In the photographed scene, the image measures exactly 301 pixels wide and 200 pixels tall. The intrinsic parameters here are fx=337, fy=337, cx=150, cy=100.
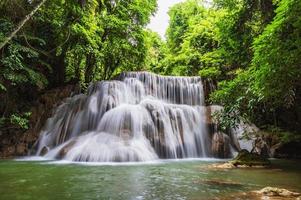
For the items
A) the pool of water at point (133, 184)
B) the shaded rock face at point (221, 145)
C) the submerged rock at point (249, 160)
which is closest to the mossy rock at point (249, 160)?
the submerged rock at point (249, 160)

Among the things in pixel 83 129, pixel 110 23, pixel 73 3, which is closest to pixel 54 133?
pixel 83 129

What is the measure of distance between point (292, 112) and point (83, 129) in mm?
9799

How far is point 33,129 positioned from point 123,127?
508cm

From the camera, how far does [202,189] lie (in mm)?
6352

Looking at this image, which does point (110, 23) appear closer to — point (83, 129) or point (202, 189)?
point (83, 129)

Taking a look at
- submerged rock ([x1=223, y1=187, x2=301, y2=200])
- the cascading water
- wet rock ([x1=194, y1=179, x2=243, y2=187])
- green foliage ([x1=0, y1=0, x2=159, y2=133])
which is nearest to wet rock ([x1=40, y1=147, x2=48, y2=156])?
the cascading water

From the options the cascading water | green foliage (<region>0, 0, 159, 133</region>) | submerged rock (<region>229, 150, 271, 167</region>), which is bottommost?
submerged rock (<region>229, 150, 271, 167</region>)

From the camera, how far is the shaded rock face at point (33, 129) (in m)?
15.6

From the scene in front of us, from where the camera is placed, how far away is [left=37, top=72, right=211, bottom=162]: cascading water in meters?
12.8

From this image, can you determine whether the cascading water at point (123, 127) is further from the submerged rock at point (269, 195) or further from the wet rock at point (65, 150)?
the submerged rock at point (269, 195)

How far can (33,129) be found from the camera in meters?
16.5

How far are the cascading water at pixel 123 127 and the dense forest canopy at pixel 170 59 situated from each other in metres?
1.85

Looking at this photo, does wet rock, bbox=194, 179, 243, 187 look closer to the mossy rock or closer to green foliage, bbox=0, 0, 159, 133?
the mossy rock

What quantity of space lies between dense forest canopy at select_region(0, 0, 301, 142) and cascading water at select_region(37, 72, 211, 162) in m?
1.85
